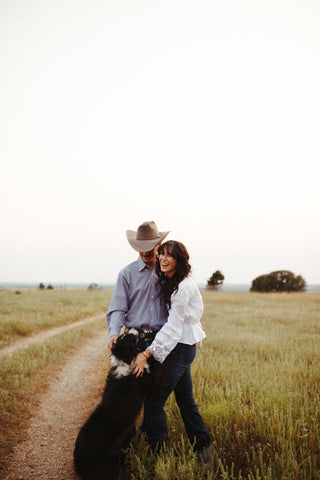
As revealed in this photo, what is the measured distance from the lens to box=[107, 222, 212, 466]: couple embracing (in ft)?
9.07

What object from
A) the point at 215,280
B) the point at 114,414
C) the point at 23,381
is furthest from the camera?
the point at 215,280

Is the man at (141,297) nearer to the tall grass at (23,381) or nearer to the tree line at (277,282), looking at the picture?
the tall grass at (23,381)

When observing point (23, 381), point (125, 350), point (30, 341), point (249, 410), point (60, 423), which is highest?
point (125, 350)

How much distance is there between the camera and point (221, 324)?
468 inches

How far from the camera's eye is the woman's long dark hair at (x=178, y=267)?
9.75ft

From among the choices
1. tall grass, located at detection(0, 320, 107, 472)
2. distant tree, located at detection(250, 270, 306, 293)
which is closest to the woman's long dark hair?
tall grass, located at detection(0, 320, 107, 472)

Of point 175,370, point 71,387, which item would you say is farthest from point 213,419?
point 71,387

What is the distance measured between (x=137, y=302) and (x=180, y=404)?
1.24m

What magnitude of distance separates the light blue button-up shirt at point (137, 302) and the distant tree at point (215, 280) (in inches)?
1592

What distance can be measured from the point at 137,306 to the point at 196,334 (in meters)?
0.76

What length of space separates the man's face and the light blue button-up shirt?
5 cm

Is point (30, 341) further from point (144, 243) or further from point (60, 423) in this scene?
point (144, 243)

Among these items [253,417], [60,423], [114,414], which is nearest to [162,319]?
[114,414]

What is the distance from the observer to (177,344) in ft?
9.59
